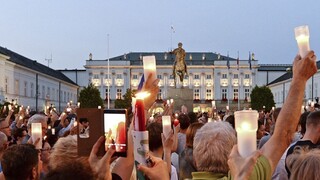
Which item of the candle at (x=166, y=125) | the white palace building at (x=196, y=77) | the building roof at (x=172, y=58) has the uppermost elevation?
the building roof at (x=172, y=58)

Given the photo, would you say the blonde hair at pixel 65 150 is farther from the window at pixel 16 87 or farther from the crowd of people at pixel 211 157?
the window at pixel 16 87

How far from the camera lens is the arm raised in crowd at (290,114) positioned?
9.81 feet

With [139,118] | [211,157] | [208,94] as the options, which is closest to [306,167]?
[211,157]

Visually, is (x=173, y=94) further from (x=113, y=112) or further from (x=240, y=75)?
(x=240, y=75)

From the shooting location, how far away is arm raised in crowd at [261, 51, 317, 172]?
2.99 metres

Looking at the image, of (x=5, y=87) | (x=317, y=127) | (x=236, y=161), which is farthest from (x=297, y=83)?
(x=5, y=87)

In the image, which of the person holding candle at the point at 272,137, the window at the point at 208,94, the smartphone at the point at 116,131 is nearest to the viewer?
the person holding candle at the point at 272,137

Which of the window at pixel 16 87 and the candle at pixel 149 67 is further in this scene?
the window at pixel 16 87

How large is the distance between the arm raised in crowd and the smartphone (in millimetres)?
888

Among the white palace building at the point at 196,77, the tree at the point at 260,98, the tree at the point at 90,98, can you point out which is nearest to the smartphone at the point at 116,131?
the tree at the point at 90,98

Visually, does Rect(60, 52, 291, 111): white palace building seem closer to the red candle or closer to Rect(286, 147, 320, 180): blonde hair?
the red candle

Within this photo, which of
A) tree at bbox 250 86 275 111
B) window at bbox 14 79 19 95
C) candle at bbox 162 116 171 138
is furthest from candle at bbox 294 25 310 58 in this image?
tree at bbox 250 86 275 111

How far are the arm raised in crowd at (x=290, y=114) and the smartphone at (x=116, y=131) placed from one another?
888 mm

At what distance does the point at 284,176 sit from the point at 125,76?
336 ft
